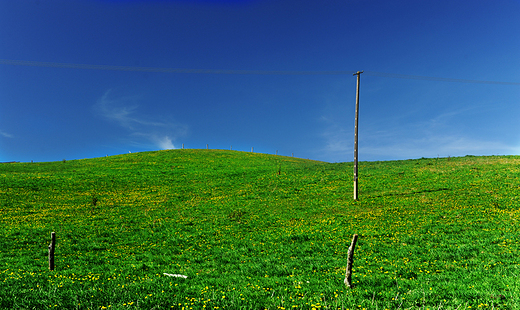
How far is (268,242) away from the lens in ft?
58.4

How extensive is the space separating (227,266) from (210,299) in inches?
212

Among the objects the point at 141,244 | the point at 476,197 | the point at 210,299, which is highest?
the point at 476,197

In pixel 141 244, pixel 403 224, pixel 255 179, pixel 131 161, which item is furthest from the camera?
pixel 131 161

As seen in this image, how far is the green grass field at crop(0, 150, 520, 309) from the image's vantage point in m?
8.78

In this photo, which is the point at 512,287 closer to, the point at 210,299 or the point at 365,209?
the point at 210,299

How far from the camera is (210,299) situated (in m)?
8.38

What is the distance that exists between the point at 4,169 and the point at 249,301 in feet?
214

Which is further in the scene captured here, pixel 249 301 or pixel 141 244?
pixel 141 244

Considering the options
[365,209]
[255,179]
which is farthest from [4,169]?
[365,209]

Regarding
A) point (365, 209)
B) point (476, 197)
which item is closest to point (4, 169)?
point (365, 209)

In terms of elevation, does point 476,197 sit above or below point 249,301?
above

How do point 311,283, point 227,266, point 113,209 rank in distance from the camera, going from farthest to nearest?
point 113,209, point 227,266, point 311,283

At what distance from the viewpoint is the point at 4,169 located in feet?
172

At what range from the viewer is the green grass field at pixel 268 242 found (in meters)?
8.78
